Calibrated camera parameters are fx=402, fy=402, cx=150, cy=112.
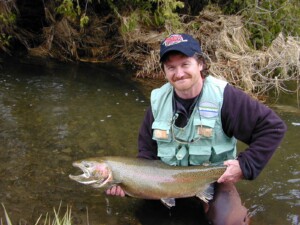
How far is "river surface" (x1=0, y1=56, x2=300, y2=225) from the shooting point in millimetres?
4078

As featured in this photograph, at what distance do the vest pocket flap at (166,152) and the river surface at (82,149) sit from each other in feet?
1.83

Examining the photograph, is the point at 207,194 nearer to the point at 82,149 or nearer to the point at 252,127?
the point at 252,127

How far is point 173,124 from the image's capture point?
3.76 metres

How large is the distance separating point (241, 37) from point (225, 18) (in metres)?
0.75

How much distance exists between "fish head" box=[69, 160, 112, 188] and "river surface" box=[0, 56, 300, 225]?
505mm

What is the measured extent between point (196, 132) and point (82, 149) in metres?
2.38

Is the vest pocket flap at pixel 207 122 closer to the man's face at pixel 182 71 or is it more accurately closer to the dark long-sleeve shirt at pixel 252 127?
the dark long-sleeve shirt at pixel 252 127

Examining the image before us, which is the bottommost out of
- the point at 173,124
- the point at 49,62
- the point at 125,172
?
the point at 49,62

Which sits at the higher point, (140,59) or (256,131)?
(256,131)

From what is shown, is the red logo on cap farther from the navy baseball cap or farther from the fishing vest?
the fishing vest

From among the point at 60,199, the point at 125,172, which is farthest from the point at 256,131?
the point at 60,199

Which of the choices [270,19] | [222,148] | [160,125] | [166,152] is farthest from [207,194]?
[270,19]

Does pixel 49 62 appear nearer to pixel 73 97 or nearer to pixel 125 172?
pixel 73 97

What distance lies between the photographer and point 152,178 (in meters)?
3.61
